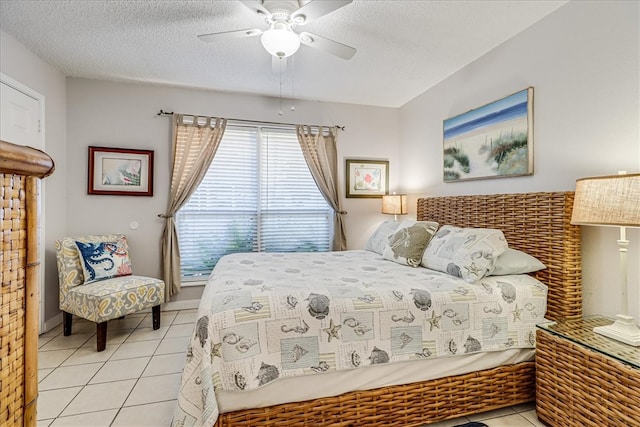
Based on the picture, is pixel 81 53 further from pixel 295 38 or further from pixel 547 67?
pixel 547 67

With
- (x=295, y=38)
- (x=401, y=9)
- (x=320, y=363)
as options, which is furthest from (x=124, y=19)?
(x=320, y=363)

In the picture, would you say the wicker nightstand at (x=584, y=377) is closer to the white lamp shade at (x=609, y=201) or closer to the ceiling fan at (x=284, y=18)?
the white lamp shade at (x=609, y=201)

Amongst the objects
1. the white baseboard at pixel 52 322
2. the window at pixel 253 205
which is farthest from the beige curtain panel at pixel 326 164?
the white baseboard at pixel 52 322

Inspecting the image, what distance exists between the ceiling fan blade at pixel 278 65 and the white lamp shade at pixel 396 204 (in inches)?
76.1

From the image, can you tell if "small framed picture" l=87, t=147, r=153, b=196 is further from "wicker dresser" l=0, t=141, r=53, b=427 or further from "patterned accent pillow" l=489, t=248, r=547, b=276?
"patterned accent pillow" l=489, t=248, r=547, b=276

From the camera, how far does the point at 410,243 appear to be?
2.64 meters

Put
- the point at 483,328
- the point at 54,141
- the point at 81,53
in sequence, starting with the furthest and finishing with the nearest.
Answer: the point at 54,141 → the point at 81,53 → the point at 483,328

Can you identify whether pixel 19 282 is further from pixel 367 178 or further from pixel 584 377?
pixel 367 178

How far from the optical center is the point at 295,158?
414 centimetres

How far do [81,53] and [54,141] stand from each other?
92 centimetres

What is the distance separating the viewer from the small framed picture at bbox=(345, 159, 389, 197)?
4285 mm

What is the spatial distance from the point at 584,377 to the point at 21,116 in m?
4.34

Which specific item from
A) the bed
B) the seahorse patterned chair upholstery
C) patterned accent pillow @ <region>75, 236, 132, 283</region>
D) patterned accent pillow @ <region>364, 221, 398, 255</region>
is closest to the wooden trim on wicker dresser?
the bed

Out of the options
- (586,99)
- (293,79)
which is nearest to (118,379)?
(293,79)
